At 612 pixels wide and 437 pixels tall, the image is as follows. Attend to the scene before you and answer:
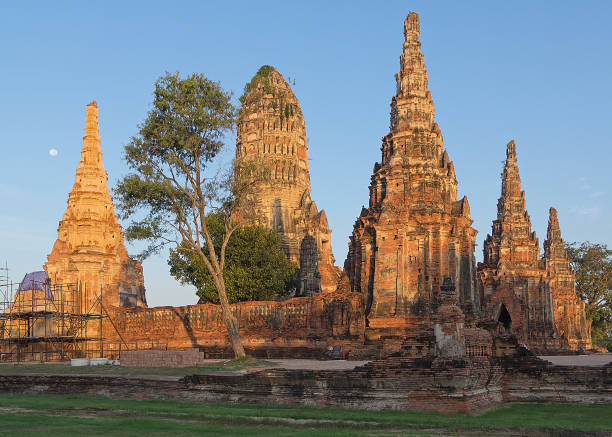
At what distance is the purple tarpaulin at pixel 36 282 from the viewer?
3651 centimetres

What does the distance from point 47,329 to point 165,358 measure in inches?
552

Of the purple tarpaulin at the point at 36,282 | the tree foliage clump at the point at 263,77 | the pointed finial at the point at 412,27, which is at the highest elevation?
the tree foliage clump at the point at 263,77

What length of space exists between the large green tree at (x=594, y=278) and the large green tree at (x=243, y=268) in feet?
107

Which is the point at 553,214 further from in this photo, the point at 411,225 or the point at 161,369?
the point at 161,369

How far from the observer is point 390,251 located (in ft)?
97.1

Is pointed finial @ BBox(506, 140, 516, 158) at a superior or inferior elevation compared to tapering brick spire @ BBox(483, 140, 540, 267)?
superior

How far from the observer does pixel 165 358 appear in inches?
891

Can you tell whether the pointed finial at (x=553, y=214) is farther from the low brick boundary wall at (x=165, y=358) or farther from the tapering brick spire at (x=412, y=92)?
the low brick boundary wall at (x=165, y=358)

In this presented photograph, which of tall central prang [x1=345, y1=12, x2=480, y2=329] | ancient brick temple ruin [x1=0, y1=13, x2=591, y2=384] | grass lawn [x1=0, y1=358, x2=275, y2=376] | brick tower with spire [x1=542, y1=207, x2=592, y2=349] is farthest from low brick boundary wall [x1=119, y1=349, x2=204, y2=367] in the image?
brick tower with spire [x1=542, y1=207, x2=592, y2=349]

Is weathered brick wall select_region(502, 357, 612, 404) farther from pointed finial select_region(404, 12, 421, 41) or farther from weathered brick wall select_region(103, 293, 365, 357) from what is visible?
pointed finial select_region(404, 12, 421, 41)

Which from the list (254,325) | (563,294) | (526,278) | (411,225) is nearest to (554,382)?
(411,225)

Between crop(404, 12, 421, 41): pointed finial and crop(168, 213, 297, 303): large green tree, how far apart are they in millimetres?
15574

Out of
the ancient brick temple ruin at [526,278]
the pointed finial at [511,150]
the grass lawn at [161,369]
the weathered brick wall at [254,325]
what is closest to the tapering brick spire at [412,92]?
the weathered brick wall at [254,325]

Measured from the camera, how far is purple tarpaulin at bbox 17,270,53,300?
3651 centimetres
